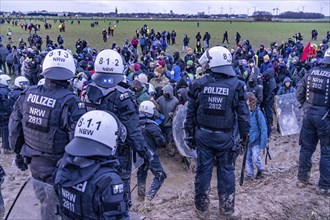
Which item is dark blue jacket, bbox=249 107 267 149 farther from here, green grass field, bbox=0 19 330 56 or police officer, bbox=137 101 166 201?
green grass field, bbox=0 19 330 56

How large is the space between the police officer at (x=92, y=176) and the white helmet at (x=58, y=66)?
1.35 m

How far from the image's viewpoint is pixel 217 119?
15.8ft

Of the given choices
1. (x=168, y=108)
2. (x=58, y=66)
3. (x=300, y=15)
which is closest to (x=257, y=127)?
(x=168, y=108)

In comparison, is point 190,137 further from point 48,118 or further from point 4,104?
point 4,104

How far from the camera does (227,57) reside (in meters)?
4.85

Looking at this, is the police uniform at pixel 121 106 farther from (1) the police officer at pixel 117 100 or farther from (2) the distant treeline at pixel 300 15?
(2) the distant treeline at pixel 300 15

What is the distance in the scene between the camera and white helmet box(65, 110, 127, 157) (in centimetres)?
279

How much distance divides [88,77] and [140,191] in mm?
4090

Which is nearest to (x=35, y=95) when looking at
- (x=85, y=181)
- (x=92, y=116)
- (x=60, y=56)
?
(x=60, y=56)

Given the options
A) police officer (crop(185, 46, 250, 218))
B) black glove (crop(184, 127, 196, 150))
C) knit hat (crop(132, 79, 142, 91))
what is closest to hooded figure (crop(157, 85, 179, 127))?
knit hat (crop(132, 79, 142, 91))

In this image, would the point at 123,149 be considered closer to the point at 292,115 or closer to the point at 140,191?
the point at 140,191

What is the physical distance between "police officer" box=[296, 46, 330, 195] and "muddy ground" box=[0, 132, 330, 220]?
1.37ft

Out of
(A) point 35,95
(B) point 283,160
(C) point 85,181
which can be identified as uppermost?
(A) point 35,95

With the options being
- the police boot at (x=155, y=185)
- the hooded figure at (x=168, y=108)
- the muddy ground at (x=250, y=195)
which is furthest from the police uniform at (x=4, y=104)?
the police boot at (x=155, y=185)
